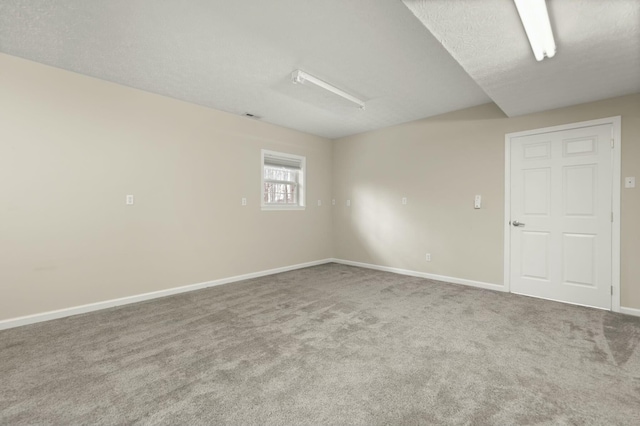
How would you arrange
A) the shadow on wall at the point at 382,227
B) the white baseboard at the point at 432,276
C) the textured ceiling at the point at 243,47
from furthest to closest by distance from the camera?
the shadow on wall at the point at 382,227, the white baseboard at the point at 432,276, the textured ceiling at the point at 243,47

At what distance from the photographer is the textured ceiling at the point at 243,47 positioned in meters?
2.10

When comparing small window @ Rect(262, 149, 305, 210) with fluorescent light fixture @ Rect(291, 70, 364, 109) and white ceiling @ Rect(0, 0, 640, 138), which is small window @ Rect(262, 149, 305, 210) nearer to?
white ceiling @ Rect(0, 0, 640, 138)

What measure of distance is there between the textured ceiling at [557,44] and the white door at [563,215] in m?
0.63

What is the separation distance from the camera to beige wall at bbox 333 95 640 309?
3.09m

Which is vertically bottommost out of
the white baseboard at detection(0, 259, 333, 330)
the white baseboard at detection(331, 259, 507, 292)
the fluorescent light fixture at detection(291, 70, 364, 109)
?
the white baseboard at detection(0, 259, 333, 330)

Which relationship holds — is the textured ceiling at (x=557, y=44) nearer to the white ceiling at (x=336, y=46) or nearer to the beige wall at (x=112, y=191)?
the white ceiling at (x=336, y=46)

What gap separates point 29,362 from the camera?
210cm

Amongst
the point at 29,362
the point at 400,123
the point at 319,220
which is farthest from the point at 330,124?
Answer: the point at 29,362

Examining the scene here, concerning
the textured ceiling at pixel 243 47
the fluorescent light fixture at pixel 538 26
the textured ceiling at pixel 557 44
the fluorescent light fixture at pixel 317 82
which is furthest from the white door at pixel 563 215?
the fluorescent light fixture at pixel 317 82

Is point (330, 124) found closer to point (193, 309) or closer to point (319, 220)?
point (319, 220)

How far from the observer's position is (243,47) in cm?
259

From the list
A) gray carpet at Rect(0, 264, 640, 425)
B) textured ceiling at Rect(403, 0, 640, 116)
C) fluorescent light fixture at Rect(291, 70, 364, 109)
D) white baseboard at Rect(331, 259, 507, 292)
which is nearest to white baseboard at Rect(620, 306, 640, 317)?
gray carpet at Rect(0, 264, 640, 425)

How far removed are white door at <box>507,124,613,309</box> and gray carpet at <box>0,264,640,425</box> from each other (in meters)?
0.43

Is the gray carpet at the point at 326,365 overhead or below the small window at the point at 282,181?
below
